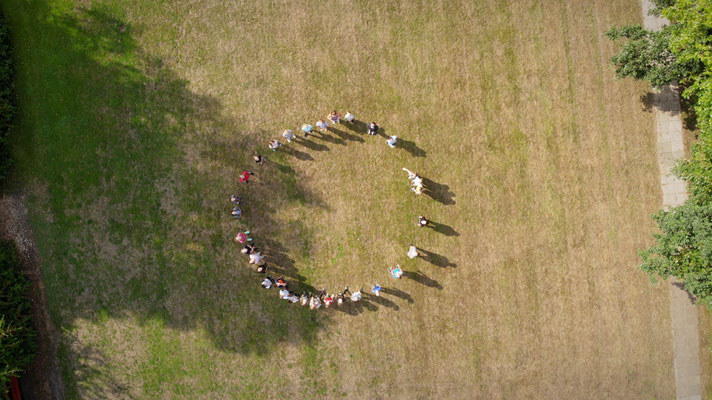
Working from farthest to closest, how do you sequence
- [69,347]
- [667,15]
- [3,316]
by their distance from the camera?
[69,347]
[3,316]
[667,15]

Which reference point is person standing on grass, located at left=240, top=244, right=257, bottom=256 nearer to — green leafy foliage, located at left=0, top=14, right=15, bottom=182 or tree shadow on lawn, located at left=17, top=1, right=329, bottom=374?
tree shadow on lawn, located at left=17, top=1, right=329, bottom=374

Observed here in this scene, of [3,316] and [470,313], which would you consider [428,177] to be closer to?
[470,313]

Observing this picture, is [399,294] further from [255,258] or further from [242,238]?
[242,238]

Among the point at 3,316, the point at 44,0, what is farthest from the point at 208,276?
the point at 44,0

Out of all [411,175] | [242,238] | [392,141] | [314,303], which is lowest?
[314,303]

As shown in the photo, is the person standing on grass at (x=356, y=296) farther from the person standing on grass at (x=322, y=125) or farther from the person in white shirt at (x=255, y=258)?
the person standing on grass at (x=322, y=125)

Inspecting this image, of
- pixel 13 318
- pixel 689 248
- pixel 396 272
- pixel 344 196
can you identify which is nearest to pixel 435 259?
pixel 396 272
